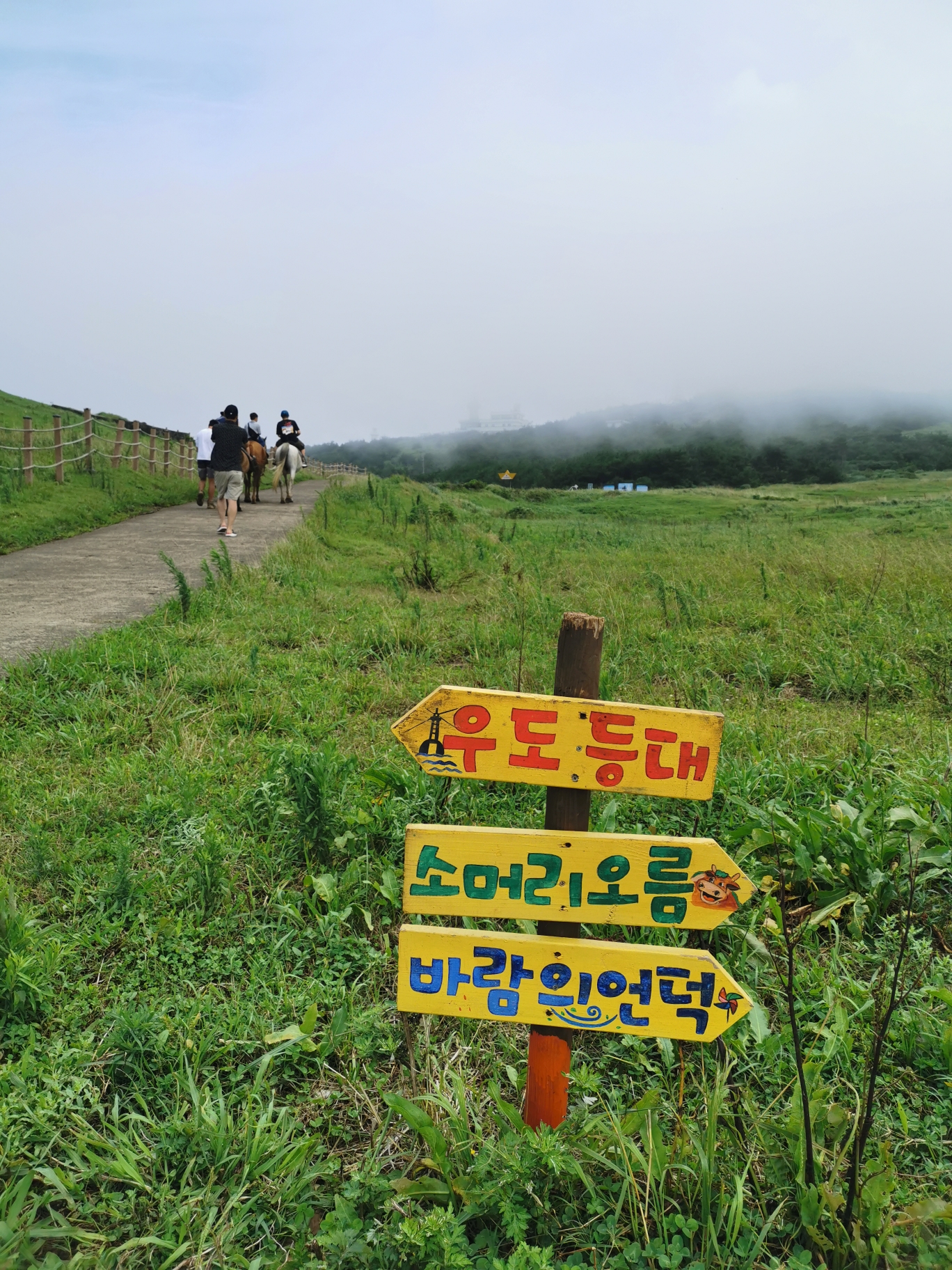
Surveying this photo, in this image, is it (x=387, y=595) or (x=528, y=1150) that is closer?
(x=528, y=1150)

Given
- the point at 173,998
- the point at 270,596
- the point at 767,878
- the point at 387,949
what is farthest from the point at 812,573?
the point at 173,998

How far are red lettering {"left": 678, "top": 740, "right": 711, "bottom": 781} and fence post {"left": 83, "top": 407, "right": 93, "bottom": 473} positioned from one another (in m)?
15.7

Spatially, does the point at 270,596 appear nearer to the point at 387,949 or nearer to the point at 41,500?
the point at 387,949

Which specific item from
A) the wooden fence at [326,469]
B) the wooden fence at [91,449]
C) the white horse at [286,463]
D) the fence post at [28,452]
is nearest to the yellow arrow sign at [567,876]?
the wooden fence at [91,449]

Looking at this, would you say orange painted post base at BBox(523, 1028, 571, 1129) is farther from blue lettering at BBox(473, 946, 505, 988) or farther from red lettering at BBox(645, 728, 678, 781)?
red lettering at BBox(645, 728, 678, 781)

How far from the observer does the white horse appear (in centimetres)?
A: 1507

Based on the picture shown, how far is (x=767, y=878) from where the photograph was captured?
2.72m

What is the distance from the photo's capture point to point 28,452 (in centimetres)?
1239

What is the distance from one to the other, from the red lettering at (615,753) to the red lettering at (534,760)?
88mm

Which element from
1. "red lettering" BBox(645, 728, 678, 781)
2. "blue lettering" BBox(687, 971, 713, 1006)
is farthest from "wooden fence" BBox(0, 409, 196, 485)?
"blue lettering" BBox(687, 971, 713, 1006)

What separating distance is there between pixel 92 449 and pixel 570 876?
16.4 meters

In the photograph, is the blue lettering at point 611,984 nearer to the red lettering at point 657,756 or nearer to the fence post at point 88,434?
the red lettering at point 657,756

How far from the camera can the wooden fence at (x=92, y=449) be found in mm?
12508

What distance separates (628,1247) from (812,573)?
8.21 m
